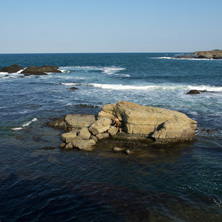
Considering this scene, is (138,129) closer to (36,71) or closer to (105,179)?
(105,179)

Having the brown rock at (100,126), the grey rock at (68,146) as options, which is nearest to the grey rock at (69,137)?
the grey rock at (68,146)

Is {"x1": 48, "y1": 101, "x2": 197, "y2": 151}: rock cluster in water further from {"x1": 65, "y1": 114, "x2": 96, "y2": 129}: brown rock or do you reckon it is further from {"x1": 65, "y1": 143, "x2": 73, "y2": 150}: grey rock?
{"x1": 65, "y1": 114, "x2": 96, "y2": 129}: brown rock

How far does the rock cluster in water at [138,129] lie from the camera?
20375 mm

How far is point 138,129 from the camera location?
21.5 m

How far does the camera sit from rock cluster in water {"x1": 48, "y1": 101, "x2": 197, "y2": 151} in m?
20.4

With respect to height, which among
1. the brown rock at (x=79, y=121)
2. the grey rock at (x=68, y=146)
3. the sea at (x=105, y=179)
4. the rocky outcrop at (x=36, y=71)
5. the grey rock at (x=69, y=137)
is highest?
the rocky outcrop at (x=36, y=71)

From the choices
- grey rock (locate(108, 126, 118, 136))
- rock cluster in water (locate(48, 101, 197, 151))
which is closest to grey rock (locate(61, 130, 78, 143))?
rock cluster in water (locate(48, 101, 197, 151))

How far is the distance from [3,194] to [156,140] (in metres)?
12.8

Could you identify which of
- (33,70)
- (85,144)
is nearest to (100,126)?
(85,144)

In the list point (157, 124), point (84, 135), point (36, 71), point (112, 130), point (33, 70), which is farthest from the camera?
point (33, 70)

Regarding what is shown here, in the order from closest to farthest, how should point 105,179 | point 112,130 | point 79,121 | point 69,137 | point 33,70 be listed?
point 105,179
point 69,137
point 112,130
point 79,121
point 33,70

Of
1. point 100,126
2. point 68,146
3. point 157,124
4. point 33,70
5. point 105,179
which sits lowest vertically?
point 105,179

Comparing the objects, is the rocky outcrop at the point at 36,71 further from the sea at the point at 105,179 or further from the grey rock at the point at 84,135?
the grey rock at the point at 84,135

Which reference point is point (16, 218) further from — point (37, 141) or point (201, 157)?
point (201, 157)
